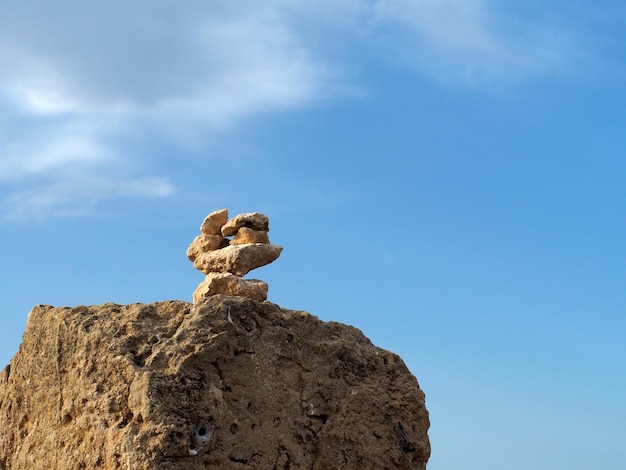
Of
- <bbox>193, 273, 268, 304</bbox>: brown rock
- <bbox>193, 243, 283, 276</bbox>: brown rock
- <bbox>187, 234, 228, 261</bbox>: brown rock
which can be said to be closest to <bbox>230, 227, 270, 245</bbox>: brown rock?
<bbox>193, 243, 283, 276</bbox>: brown rock

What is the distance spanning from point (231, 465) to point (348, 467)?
1.08 meters

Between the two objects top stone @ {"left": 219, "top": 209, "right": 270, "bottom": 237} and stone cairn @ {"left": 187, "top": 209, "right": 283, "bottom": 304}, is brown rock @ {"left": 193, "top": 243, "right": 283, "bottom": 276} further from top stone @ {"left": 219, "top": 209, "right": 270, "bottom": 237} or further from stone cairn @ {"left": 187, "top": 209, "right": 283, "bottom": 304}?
top stone @ {"left": 219, "top": 209, "right": 270, "bottom": 237}

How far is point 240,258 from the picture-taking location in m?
8.67

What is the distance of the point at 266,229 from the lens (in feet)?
29.8

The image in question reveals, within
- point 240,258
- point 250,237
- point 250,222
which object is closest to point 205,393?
point 240,258

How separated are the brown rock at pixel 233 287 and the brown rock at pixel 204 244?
55cm

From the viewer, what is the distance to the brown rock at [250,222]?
29.5 ft

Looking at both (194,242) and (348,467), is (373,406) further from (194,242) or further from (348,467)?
(194,242)

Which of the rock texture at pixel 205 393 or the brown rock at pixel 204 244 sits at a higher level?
A: the brown rock at pixel 204 244

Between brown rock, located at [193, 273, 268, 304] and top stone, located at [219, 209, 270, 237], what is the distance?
61 cm

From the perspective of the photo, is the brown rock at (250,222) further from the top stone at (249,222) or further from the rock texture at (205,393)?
the rock texture at (205,393)

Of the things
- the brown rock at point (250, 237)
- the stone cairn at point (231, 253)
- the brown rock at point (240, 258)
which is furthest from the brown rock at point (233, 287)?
the brown rock at point (250, 237)

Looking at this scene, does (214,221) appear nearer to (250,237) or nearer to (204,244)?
(204,244)

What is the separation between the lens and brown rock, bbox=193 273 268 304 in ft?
27.7
